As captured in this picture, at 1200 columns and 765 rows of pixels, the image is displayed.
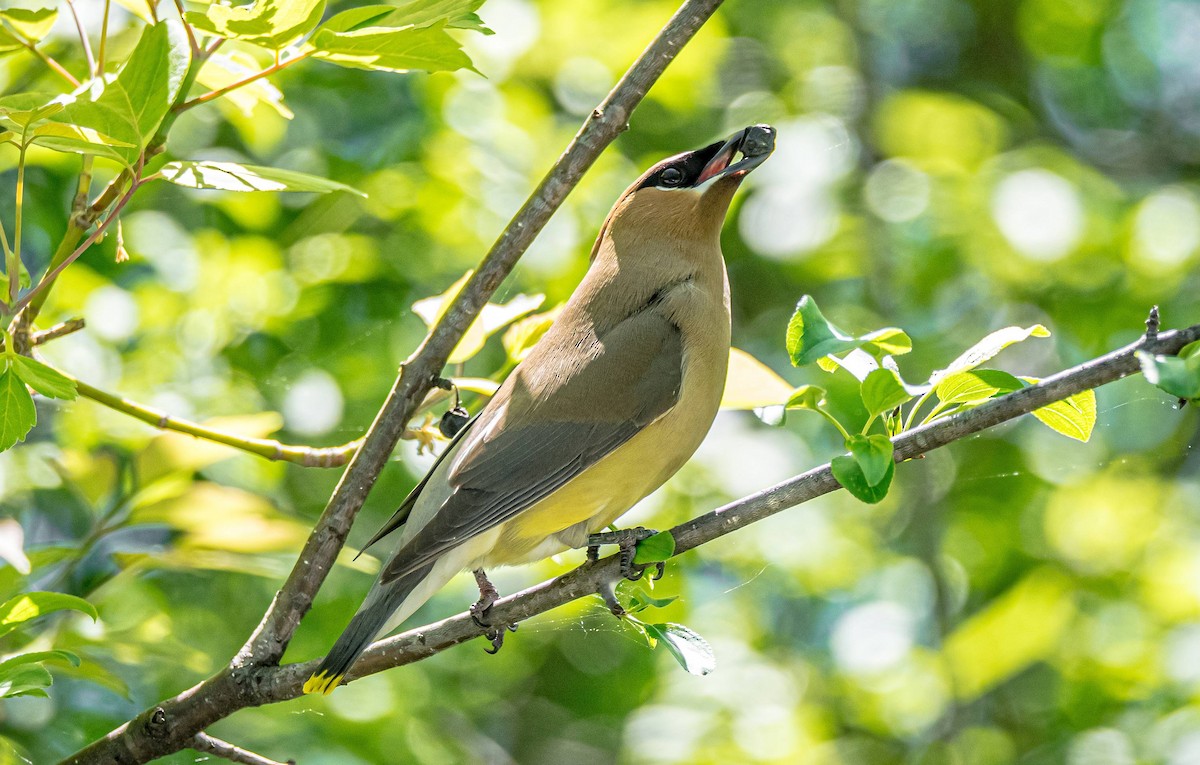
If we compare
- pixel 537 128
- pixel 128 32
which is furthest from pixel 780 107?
pixel 128 32

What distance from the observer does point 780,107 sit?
4719 millimetres

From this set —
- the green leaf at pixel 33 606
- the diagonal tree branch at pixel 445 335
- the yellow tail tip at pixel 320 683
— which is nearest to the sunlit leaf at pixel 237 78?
the diagonal tree branch at pixel 445 335

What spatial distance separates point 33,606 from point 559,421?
1281mm

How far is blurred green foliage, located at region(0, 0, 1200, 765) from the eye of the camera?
3.51 meters

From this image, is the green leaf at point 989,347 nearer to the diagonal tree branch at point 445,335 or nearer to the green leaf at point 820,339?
the green leaf at point 820,339

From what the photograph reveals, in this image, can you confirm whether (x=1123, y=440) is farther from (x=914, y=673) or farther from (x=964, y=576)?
(x=914, y=673)

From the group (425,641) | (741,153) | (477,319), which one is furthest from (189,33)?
(741,153)

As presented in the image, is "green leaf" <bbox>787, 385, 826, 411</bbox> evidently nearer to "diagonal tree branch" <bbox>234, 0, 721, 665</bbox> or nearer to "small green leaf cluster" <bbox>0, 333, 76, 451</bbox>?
"diagonal tree branch" <bbox>234, 0, 721, 665</bbox>

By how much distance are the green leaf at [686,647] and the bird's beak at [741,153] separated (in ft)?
4.12

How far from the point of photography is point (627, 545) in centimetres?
234

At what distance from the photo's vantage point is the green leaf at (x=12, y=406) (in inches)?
65.6

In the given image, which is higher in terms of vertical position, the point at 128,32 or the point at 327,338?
the point at 128,32

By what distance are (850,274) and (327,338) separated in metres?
2.04

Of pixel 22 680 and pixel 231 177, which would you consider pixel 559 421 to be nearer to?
pixel 231 177
